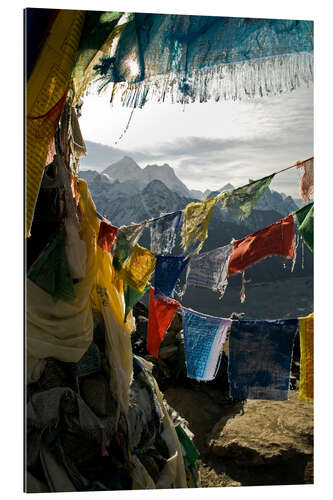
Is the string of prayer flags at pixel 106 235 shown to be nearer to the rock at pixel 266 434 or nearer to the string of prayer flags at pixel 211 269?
the string of prayer flags at pixel 211 269

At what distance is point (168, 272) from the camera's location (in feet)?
11.0

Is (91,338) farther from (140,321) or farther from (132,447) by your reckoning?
(140,321)

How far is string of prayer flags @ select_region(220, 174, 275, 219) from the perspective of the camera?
9.97ft

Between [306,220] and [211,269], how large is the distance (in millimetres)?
606

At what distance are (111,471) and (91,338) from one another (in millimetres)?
781

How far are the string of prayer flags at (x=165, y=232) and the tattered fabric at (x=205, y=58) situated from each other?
27.9 inches

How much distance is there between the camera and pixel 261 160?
409cm

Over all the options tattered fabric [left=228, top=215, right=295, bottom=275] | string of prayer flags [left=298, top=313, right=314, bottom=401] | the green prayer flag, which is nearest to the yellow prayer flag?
tattered fabric [left=228, top=215, right=295, bottom=275]

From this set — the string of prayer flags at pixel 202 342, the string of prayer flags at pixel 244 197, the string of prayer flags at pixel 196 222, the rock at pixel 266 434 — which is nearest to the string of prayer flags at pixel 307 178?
the string of prayer flags at pixel 244 197

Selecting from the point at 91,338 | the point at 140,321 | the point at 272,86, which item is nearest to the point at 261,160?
the point at 272,86

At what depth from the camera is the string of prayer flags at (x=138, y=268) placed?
3.42m

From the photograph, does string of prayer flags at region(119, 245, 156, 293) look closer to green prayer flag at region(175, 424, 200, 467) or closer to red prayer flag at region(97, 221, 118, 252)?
red prayer flag at region(97, 221, 118, 252)

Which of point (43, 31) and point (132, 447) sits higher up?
point (43, 31)

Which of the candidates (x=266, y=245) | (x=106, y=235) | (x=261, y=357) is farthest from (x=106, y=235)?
(x=261, y=357)
